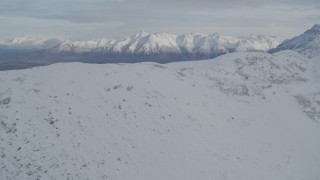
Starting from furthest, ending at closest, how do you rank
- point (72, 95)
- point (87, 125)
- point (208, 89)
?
point (208, 89) → point (72, 95) → point (87, 125)

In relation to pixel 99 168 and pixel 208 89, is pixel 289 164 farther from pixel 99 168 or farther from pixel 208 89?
pixel 99 168

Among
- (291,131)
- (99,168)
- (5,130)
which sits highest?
(5,130)

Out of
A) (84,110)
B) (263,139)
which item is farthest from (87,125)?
(263,139)

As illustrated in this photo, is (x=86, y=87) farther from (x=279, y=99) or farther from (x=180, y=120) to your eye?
(x=279, y=99)

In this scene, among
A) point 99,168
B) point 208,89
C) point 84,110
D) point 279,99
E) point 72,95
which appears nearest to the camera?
point 99,168

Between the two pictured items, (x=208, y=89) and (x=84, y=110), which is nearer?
(x=84, y=110)

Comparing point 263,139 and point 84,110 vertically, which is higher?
point 84,110
